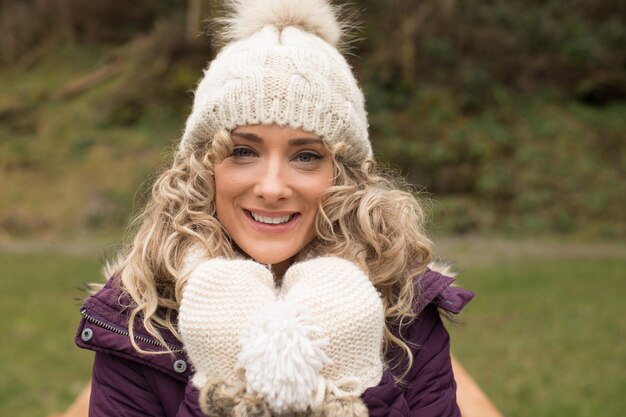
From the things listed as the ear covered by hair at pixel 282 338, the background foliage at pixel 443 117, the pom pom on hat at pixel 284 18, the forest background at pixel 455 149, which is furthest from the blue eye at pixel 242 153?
the background foliage at pixel 443 117

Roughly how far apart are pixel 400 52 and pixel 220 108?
1380 cm

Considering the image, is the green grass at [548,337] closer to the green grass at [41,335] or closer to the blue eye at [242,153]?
the green grass at [41,335]

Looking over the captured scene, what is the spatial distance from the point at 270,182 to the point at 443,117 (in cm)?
1267

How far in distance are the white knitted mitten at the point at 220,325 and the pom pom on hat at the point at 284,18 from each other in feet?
2.94

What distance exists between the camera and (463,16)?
15.8m

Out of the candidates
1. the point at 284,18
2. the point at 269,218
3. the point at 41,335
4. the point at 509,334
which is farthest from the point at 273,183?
the point at 41,335

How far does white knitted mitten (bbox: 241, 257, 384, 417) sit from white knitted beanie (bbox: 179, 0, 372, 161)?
17.6 inches

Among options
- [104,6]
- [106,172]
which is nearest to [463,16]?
[106,172]

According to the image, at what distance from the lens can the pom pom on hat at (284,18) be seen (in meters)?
2.52

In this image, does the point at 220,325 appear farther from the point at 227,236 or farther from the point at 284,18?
the point at 284,18

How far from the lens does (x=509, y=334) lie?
23.5ft

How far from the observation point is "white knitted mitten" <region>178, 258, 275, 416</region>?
1.81 m

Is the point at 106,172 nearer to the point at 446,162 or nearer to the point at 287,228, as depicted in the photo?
the point at 446,162

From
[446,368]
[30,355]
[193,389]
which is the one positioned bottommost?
[30,355]
